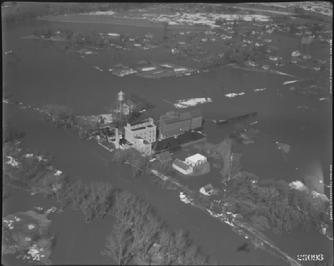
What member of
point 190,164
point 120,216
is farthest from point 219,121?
point 120,216

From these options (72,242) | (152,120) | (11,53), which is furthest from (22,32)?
(72,242)

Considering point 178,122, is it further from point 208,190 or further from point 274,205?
point 274,205

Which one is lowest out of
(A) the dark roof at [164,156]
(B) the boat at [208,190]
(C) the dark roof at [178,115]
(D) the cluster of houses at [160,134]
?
(B) the boat at [208,190]

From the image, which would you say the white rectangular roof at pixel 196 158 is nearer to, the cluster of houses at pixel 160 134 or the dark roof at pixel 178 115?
the cluster of houses at pixel 160 134

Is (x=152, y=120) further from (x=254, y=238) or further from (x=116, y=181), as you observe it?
(x=254, y=238)

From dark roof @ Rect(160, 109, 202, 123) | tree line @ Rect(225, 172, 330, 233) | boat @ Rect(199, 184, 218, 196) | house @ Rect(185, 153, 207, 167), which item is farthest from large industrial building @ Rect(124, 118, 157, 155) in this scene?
tree line @ Rect(225, 172, 330, 233)

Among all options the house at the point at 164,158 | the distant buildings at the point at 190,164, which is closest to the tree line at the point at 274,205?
the distant buildings at the point at 190,164

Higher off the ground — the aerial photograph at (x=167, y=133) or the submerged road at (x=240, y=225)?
the aerial photograph at (x=167, y=133)

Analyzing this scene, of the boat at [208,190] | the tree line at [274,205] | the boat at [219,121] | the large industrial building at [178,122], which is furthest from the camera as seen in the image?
the boat at [219,121]

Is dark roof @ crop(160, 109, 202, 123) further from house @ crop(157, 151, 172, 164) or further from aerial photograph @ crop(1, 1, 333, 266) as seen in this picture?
house @ crop(157, 151, 172, 164)
